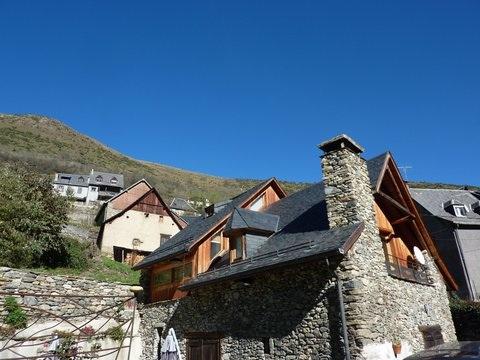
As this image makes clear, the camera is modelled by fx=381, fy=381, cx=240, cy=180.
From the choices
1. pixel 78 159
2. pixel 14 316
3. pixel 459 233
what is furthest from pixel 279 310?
pixel 78 159

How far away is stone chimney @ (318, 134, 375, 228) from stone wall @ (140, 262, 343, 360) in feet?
6.81

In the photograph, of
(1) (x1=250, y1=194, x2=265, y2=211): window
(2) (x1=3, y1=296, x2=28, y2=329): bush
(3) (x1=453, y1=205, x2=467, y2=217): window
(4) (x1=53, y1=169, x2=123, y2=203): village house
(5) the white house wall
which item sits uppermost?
(4) (x1=53, y1=169, x2=123, y2=203): village house

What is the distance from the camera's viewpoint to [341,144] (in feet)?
43.1

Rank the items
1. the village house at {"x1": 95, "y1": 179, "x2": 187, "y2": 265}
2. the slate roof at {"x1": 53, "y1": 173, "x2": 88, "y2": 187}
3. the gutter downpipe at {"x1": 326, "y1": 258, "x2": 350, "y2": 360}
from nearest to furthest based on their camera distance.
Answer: the gutter downpipe at {"x1": 326, "y1": 258, "x2": 350, "y2": 360}
the village house at {"x1": 95, "y1": 179, "x2": 187, "y2": 265}
the slate roof at {"x1": 53, "y1": 173, "x2": 88, "y2": 187}

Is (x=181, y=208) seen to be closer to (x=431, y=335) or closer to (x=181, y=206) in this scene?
(x=181, y=206)

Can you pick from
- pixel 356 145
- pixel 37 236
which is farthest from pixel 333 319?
pixel 37 236

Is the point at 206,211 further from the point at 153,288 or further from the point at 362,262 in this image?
the point at 362,262

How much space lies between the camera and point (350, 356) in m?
9.74

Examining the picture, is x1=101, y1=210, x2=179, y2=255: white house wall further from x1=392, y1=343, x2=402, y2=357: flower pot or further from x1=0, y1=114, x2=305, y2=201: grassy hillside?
x1=0, y1=114, x2=305, y2=201: grassy hillside

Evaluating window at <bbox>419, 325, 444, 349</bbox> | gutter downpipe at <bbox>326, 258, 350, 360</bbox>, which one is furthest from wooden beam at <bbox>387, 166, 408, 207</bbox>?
gutter downpipe at <bbox>326, 258, 350, 360</bbox>

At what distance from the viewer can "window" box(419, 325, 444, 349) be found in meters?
13.4

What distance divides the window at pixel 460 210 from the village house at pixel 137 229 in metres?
26.8

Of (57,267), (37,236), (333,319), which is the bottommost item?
(333,319)

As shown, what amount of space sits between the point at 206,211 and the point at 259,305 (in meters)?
10.9
